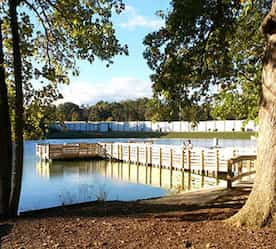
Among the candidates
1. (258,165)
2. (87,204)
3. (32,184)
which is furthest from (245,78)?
(32,184)

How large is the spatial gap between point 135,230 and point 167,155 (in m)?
22.3

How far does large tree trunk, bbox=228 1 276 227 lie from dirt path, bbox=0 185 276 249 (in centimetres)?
24

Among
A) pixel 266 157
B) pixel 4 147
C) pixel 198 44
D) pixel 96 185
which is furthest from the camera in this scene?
pixel 96 185

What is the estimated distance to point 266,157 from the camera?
561 cm

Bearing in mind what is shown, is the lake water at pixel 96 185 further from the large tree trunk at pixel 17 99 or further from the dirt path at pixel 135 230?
the dirt path at pixel 135 230

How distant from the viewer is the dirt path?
5.07 metres

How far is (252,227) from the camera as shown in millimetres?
5484

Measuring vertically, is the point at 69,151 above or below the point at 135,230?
below

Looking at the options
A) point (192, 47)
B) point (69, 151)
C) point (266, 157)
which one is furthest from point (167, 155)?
point (266, 157)

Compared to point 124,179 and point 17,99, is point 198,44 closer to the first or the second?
point 17,99

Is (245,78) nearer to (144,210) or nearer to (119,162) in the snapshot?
(144,210)

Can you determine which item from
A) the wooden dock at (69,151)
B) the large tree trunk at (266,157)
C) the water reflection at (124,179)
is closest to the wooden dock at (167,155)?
the wooden dock at (69,151)

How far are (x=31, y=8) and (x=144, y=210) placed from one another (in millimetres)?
5139

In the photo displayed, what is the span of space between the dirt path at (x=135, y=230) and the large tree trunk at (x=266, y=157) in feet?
0.77
